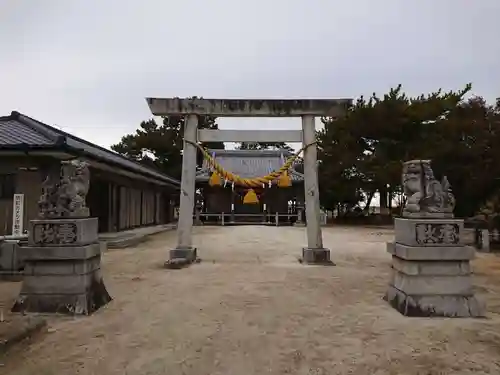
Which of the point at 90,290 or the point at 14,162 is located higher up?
the point at 14,162

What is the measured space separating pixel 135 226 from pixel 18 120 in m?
9.09

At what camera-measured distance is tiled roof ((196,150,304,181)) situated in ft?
103

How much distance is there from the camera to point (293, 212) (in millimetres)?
30016

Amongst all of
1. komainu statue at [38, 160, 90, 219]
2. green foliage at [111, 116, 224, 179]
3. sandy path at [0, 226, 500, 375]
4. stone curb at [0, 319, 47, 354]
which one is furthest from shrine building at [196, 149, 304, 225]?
stone curb at [0, 319, 47, 354]

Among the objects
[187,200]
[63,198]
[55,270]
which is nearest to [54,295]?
[55,270]

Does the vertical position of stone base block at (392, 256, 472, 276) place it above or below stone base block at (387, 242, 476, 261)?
below

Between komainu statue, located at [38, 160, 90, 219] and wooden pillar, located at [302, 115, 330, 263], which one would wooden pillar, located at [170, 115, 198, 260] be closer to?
wooden pillar, located at [302, 115, 330, 263]

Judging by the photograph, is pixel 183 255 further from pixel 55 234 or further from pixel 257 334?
pixel 257 334

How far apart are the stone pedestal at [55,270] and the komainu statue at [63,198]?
0.14 m

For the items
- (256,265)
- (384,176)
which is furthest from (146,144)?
(256,265)

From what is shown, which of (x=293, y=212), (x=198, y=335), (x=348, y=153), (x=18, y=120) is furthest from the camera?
(x=293, y=212)

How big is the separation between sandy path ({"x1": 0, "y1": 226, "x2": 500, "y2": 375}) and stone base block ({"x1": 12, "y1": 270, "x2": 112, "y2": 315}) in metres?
0.30

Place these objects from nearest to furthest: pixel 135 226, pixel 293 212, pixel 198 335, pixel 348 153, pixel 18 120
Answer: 1. pixel 198 335
2. pixel 18 120
3. pixel 135 226
4. pixel 348 153
5. pixel 293 212

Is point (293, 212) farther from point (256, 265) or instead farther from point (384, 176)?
point (256, 265)
